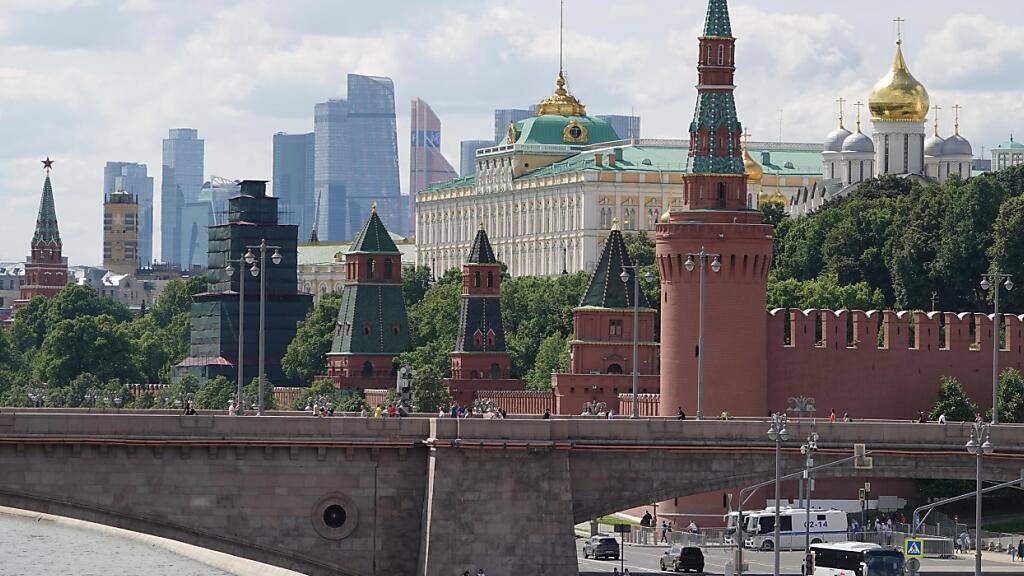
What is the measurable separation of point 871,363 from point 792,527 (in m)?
18.3

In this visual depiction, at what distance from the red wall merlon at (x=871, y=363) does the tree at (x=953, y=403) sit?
22.2 inches

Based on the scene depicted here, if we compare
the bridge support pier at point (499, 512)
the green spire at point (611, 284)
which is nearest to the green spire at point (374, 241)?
the green spire at point (611, 284)

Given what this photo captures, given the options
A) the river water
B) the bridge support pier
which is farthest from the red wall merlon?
the river water

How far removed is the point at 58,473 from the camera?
309ft

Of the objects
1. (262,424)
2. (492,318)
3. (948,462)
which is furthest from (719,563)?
(492,318)

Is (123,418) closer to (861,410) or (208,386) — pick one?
(861,410)

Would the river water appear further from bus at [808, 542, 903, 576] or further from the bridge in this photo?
bus at [808, 542, 903, 576]

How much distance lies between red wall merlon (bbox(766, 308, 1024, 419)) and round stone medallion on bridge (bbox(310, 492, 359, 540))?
121 ft

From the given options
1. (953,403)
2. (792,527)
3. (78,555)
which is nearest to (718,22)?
(953,403)

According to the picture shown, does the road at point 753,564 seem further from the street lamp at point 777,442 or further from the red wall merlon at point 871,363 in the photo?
the red wall merlon at point 871,363

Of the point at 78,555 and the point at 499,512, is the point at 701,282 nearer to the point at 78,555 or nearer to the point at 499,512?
the point at 499,512

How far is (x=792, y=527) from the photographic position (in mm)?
114938

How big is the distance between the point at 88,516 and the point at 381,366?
99750 mm

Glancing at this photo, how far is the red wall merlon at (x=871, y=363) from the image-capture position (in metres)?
131
